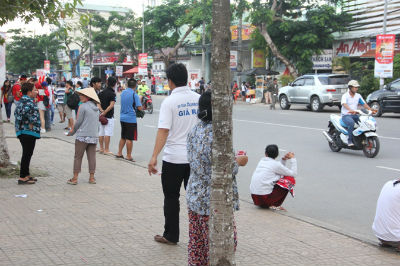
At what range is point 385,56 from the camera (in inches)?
956

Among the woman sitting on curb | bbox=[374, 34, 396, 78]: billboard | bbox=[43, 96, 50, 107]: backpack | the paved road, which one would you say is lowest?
the paved road

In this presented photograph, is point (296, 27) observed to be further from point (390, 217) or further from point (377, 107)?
point (390, 217)

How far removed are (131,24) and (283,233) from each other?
50377 millimetres

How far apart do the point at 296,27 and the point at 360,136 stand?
21757 millimetres

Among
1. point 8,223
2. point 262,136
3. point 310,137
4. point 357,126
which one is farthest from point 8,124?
point 8,223

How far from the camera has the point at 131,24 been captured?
53.8 m

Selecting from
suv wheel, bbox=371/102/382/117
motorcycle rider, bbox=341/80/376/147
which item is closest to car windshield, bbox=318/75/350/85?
suv wheel, bbox=371/102/382/117

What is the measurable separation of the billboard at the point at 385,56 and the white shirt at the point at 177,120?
21.5 metres

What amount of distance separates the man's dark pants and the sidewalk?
17 cm

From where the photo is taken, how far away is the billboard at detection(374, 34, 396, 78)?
79.3ft

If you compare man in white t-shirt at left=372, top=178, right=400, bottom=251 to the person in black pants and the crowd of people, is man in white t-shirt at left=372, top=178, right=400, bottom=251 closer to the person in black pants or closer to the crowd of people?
the crowd of people

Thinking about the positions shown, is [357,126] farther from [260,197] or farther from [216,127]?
[216,127]

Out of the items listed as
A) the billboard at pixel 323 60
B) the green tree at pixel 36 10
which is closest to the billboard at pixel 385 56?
the billboard at pixel 323 60

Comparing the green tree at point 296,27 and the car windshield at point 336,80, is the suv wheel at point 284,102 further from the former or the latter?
the green tree at point 296,27
